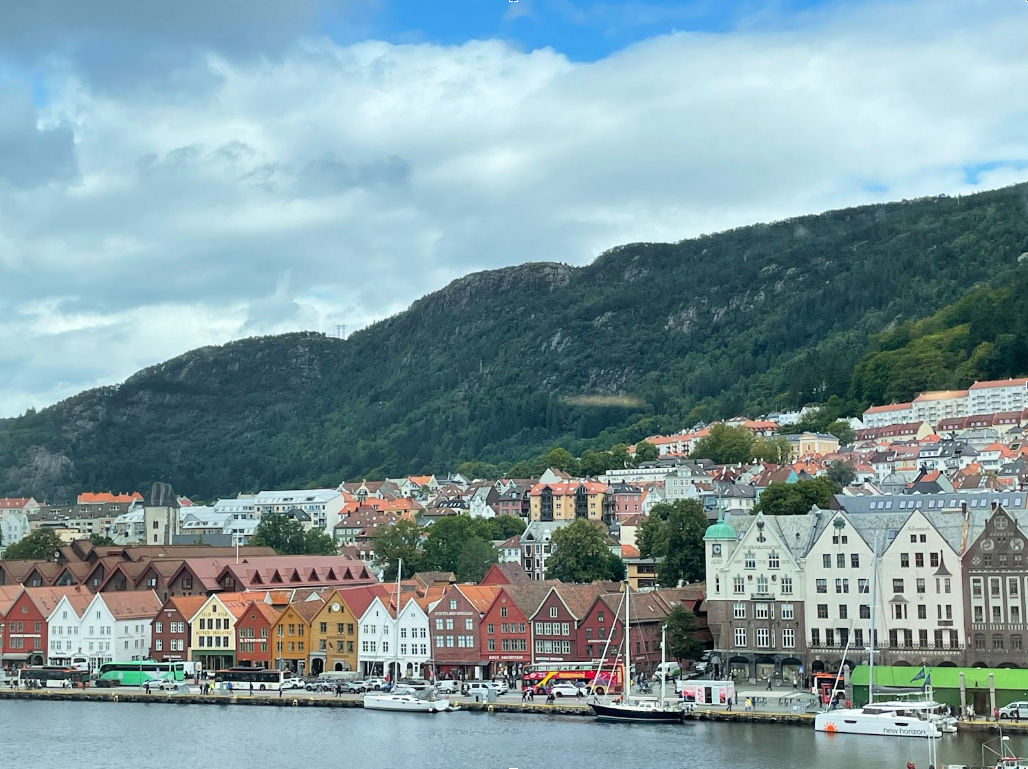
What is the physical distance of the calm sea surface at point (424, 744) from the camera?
6912 cm

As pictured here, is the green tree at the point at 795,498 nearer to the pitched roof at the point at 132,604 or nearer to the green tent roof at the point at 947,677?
the green tent roof at the point at 947,677

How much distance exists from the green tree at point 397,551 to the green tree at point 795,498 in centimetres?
3407

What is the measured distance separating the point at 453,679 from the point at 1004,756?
4302cm

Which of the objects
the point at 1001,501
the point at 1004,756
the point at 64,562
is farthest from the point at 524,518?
the point at 1004,756

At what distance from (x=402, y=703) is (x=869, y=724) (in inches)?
1084

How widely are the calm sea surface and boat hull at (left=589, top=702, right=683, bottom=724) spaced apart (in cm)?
109

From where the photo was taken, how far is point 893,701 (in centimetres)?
7912

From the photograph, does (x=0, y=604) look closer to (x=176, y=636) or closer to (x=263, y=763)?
(x=176, y=636)

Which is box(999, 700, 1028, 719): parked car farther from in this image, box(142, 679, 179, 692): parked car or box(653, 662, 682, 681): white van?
box(142, 679, 179, 692): parked car

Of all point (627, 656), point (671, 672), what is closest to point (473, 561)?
point (671, 672)

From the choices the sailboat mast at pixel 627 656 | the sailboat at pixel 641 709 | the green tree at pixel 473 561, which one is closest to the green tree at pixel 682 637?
the sailboat mast at pixel 627 656

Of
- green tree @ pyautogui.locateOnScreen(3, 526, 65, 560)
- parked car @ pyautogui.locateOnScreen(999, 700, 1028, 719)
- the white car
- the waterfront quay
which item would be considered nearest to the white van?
the white car

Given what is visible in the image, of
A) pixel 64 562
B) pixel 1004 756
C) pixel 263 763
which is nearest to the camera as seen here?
pixel 1004 756

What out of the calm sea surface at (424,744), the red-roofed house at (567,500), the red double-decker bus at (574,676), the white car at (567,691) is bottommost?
the calm sea surface at (424,744)
